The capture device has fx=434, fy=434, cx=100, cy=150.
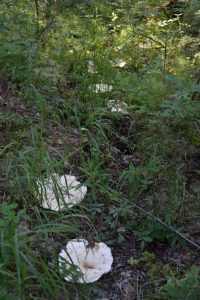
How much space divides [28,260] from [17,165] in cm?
88

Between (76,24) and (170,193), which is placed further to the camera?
(76,24)

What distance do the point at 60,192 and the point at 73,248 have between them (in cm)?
39

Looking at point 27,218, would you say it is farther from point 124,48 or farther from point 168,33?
point 168,33

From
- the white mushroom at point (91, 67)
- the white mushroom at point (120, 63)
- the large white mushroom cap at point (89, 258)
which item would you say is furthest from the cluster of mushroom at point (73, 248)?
the white mushroom at point (120, 63)

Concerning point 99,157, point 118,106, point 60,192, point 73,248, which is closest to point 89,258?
point 73,248

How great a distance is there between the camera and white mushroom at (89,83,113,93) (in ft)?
13.5

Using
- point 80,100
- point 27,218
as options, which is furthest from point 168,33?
point 27,218

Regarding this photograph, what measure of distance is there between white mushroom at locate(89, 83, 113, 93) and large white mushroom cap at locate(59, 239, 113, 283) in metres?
1.87

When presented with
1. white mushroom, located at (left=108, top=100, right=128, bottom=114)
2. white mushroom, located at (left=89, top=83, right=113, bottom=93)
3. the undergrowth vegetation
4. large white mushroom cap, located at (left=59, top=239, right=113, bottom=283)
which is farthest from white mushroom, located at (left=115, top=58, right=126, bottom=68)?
large white mushroom cap, located at (left=59, top=239, right=113, bottom=283)

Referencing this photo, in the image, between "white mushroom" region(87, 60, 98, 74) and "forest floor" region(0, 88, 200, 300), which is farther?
"white mushroom" region(87, 60, 98, 74)

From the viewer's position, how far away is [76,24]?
5262mm

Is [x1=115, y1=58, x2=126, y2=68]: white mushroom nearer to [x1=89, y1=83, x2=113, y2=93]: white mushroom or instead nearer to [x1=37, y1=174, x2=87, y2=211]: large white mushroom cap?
[x1=89, y1=83, x2=113, y2=93]: white mushroom

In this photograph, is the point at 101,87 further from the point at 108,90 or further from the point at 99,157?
the point at 99,157

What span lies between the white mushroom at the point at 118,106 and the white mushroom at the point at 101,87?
182mm
